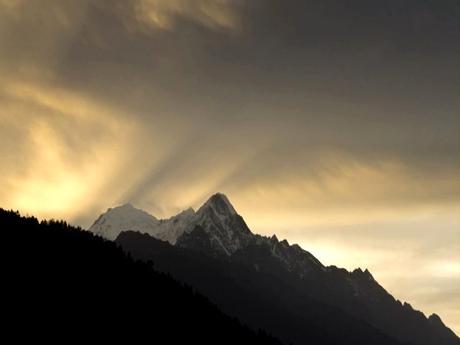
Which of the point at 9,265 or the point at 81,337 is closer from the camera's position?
the point at 81,337

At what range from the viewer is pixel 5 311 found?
147m

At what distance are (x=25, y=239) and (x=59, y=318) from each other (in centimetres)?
4426

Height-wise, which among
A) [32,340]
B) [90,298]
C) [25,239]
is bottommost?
[32,340]

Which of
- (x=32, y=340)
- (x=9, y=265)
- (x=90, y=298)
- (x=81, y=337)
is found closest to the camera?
(x=32, y=340)

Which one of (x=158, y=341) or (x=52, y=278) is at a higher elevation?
(x=52, y=278)

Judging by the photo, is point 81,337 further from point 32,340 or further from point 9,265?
point 9,265

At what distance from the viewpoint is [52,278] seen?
186 meters

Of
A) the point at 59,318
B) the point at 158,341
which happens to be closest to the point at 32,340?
the point at 59,318

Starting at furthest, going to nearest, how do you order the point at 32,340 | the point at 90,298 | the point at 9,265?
the point at 90,298, the point at 9,265, the point at 32,340

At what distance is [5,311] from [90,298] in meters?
45.2

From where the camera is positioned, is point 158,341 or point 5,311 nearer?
point 5,311

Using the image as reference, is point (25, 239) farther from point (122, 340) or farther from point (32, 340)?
point (32, 340)

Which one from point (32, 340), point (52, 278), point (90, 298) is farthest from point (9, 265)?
point (32, 340)

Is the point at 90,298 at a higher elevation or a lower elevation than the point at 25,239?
lower
